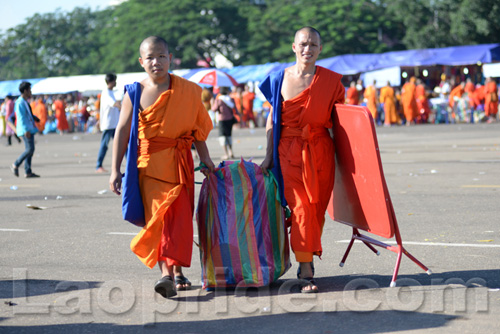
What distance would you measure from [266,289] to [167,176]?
39.8 inches

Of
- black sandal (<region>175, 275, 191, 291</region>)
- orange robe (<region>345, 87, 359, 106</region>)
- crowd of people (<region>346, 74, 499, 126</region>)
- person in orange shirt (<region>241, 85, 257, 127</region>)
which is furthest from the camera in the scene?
person in orange shirt (<region>241, 85, 257, 127</region>)

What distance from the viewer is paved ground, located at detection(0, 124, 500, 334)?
16.0ft

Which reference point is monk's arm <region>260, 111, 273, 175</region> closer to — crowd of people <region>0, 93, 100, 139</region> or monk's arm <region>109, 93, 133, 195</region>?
monk's arm <region>109, 93, 133, 195</region>

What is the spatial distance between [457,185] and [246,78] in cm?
2710

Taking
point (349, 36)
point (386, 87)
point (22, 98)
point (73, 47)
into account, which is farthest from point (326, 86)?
point (73, 47)

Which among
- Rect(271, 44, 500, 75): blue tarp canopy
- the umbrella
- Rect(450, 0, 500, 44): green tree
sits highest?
Rect(450, 0, 500, 44): green tree

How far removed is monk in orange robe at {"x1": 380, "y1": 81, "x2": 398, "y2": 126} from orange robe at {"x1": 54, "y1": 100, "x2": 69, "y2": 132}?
16176mm

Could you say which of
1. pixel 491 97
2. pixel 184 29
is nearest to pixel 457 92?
pixel 491 97

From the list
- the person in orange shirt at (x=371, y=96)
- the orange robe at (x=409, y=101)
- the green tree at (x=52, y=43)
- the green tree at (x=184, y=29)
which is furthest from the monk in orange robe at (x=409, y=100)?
the green tree at (x=52, y=43)

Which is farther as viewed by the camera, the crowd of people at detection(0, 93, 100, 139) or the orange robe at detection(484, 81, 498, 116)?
the crowd of people at detection(0, 93, 100, 139)

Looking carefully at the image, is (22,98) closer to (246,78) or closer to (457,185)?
(457,185)

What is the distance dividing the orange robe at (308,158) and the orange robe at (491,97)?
26.7m

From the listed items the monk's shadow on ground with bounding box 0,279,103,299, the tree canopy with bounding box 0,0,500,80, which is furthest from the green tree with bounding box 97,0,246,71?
the monk's shadow on ground with bounding box 0,279,103,299

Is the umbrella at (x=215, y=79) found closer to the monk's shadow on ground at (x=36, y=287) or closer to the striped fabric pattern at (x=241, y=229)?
the monk's shadow on ground at (x=36, y=287)
